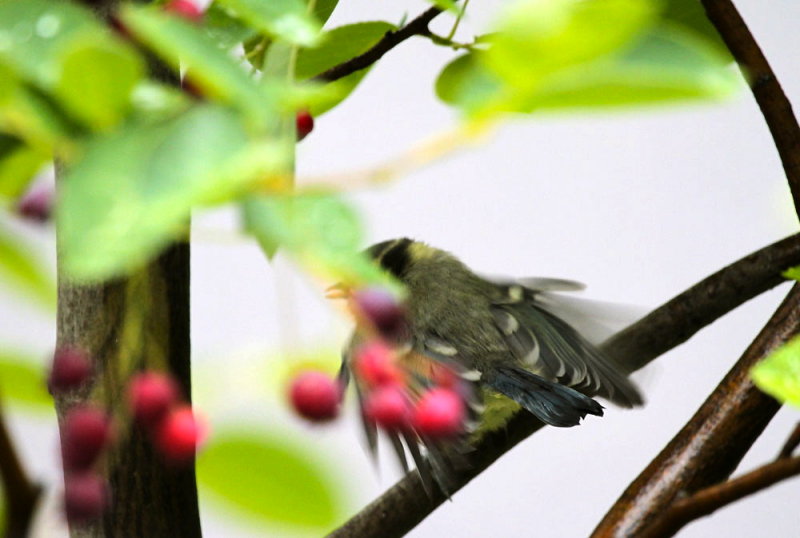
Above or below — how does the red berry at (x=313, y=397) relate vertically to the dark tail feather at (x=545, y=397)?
above

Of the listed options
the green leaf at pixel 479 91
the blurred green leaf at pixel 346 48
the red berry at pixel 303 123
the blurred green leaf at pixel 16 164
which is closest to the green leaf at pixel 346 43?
the blurred green leaf at pixel 346 48

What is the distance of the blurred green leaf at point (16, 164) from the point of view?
0.99 ft

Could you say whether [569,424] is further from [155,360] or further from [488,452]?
[155,360]

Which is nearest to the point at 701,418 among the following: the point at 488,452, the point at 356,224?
the point at 488,452

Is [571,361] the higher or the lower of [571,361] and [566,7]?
the lower

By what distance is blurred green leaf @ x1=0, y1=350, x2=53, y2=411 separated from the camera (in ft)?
1.16

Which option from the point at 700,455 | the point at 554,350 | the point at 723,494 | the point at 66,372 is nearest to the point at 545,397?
the point at 554,350

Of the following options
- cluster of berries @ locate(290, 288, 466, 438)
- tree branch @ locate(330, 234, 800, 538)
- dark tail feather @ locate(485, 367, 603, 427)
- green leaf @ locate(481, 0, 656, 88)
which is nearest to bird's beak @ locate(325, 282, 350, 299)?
cluster of berries @ locate(290, 288, 466, 438)

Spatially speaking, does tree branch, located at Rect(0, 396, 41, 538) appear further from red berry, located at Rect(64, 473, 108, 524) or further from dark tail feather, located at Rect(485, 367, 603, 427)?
dark tail feather, located at Rect(485, 367, 603, 427)

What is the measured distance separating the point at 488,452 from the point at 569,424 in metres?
0.09

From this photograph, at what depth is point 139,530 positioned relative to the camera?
472 mm

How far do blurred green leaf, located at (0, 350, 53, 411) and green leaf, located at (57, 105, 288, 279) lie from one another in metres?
0.17

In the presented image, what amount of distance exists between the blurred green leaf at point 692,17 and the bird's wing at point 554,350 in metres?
0.31

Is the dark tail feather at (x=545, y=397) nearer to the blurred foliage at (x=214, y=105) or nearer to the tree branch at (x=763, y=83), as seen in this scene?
the tree branch at (x=763, y=83)
